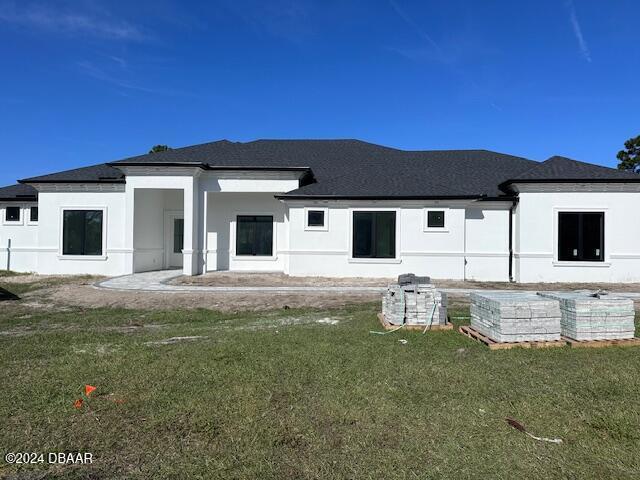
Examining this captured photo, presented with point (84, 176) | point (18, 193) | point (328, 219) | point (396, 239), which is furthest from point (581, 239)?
point (18, 193)

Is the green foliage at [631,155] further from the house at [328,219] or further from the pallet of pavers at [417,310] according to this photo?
the pallet of pavers at [417,310]

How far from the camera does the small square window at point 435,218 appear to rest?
17094mm

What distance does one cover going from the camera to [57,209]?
19.4m

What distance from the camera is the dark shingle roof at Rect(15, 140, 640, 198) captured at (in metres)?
17.0

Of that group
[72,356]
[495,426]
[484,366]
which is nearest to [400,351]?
[484,366]

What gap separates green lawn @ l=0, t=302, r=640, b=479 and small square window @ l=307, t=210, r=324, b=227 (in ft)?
33.8

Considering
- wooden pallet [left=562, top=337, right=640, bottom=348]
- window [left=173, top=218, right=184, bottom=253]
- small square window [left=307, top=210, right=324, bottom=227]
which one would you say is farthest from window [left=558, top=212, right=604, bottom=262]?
window [left=173, top=218, right=184, bottom=253]

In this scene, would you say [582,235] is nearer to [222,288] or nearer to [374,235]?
[374,235]

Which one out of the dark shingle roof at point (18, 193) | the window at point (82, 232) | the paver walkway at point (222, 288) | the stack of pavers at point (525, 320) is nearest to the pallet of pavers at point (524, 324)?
the stack of pavers at point (525, 320)

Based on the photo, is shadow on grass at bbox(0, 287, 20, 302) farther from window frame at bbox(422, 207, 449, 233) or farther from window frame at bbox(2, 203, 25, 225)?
→ window frame at bbox(422, 207, 449, 233)

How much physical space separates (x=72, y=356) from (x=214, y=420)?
372cm

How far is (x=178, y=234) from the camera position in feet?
70.5

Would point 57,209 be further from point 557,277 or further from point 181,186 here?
point 557,277

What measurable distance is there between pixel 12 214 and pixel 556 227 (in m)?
26.7
